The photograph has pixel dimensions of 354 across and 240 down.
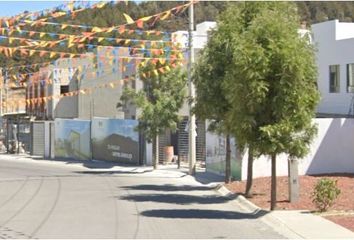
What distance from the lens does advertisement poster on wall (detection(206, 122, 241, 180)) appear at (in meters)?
25.6

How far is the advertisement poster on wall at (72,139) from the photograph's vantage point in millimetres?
41594

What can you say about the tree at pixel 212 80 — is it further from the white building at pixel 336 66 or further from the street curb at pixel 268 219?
the white building at pixel 336 66

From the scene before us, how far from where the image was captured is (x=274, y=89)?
1520 centimetres

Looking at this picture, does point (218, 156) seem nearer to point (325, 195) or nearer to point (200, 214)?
point (200, 214)

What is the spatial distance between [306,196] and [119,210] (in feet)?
18.4

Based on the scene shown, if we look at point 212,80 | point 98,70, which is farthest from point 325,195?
point 98,70

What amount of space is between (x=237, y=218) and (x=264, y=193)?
507cm

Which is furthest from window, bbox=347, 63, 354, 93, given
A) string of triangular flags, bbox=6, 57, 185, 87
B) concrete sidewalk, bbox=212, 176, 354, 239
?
concrete sidewalk, bbox=212, 176, 354, 239

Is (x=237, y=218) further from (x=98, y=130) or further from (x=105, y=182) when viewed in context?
(x=98, y=130)

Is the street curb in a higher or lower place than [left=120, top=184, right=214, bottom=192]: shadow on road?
higher

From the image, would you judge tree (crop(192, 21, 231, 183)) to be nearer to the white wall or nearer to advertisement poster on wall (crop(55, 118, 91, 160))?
the white wall

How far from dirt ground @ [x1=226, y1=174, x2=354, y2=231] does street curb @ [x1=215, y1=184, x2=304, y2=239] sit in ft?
0.85

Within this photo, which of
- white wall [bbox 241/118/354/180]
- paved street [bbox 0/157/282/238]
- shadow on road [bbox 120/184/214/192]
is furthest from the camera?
white wall [bbox 241/118/354/180]

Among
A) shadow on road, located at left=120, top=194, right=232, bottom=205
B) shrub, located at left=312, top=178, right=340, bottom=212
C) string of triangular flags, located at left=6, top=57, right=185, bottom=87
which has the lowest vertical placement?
shadow on road, located at left=120, top=194, right=232, bottom=205
